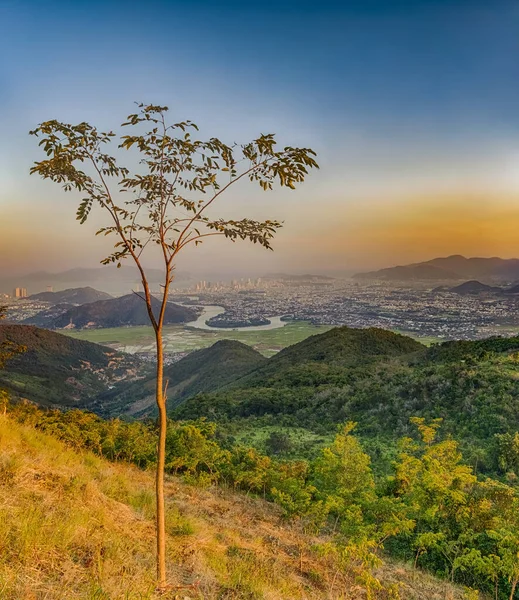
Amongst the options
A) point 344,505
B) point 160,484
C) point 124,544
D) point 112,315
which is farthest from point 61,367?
point 112,315

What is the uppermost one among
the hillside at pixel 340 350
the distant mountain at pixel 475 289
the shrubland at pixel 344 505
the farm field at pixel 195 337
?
the distant mountain at pixel 475 289

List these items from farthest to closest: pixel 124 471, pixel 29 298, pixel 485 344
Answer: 1. pixel 29 298
2. pixel 485 344
3. pixel 124 471

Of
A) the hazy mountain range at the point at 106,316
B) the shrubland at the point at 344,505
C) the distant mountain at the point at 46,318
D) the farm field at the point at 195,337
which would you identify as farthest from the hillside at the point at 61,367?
the distant mountain at the point at 46,318

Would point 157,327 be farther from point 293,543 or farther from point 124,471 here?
point 124,471

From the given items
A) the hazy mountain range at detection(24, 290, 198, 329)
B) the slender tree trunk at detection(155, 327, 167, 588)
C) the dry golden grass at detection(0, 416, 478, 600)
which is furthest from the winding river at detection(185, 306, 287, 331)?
the slender tree trunk at detection(155, 327, 167, 588)

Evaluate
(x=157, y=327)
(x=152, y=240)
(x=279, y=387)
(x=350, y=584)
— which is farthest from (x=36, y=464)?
(x=279, y=387)

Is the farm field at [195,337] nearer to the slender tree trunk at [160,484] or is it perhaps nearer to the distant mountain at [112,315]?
the distant mountain at [112,315]

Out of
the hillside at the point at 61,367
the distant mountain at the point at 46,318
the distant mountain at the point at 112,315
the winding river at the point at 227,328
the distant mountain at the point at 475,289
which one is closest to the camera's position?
the hillside at the point at 61,367
